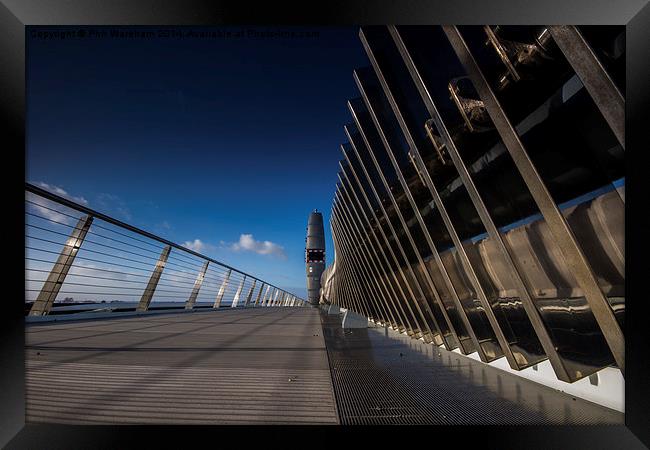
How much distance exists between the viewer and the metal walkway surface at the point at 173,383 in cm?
212

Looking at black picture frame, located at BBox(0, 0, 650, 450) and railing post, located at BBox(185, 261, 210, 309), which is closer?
black picture frame, located at BBox(0, 0, 650, 450)

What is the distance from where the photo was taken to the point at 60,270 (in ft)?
16.4

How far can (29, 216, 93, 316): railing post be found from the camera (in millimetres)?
5000

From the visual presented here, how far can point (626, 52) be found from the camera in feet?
6.20

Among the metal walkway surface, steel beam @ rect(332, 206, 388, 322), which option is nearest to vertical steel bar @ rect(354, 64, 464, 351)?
the metal walkway surface

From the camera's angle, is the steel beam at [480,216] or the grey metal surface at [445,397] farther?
the steel beam at [480,216]

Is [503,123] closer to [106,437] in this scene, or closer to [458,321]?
[458,321]

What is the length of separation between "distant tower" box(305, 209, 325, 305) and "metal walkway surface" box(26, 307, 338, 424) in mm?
34949

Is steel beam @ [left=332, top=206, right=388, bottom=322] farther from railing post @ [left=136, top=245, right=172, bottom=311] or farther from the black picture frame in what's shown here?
the black picture frame

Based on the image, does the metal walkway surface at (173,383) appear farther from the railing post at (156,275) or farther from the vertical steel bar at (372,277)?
Answer: the vertical steel bar at (372,277)
